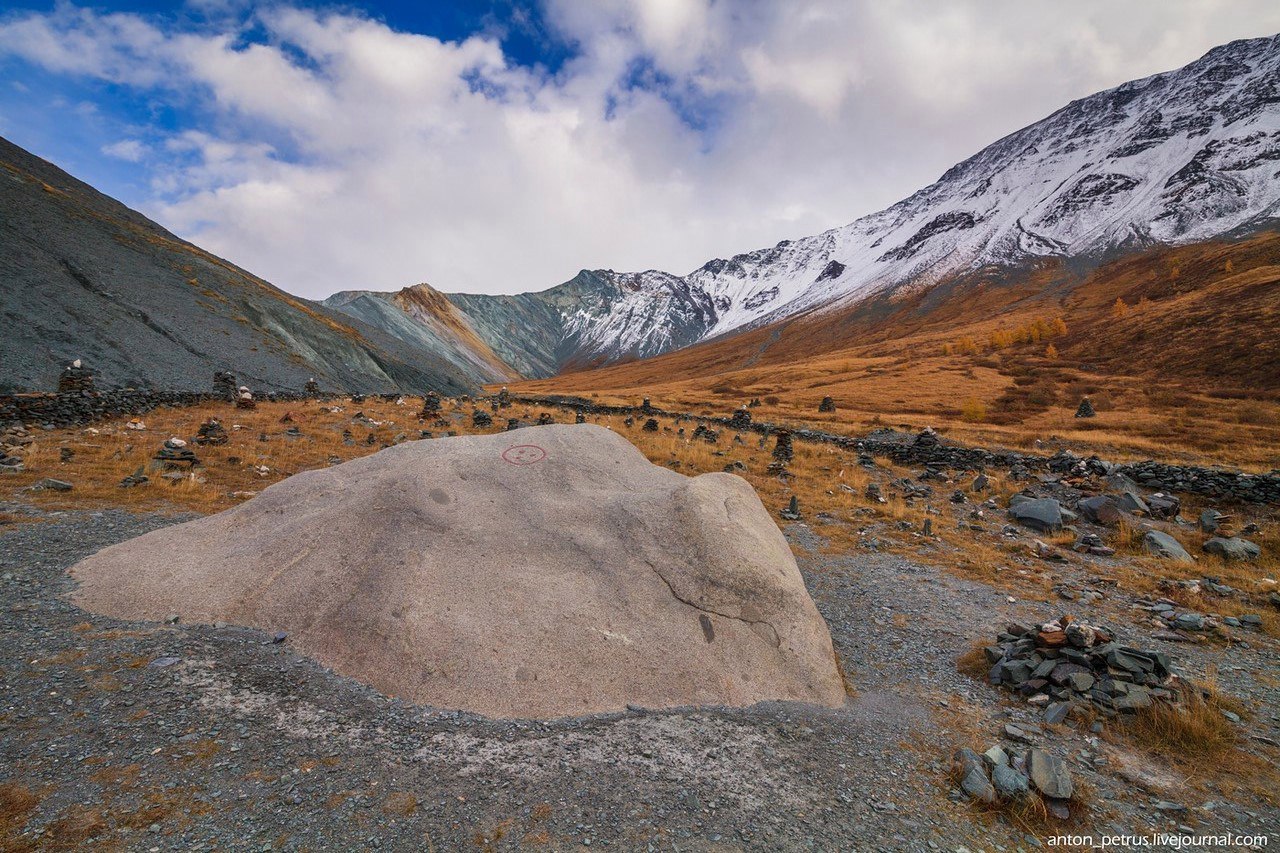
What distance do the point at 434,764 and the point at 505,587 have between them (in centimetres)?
301

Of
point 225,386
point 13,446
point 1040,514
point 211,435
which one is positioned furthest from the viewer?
point 225,386

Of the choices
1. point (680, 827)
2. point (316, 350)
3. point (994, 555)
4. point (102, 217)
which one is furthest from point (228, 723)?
point (102, 217)

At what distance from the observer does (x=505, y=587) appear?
895cm

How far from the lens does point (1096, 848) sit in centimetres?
549

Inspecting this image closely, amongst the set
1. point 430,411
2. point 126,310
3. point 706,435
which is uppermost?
point 126,310

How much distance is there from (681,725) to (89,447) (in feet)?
80.1

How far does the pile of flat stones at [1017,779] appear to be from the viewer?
6.01m

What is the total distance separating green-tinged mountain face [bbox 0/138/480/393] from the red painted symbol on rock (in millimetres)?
39952

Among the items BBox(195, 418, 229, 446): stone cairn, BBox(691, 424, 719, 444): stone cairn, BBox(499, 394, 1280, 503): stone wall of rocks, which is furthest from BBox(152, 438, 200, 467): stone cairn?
BBox(499, 394, 1280, 503): stone wall of rocks

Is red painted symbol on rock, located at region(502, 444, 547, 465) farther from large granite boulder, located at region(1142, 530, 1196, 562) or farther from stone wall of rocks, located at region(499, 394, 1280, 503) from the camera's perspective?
stone wall of rocks, located at region(499, 394, 1280, 503)

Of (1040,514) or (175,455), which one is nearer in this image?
(1040,514)

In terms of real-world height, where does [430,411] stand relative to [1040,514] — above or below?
above

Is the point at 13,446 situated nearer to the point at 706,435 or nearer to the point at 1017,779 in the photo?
the point at 1017,779

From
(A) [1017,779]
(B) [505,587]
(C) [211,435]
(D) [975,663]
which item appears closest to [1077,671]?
(D) [975,663]
